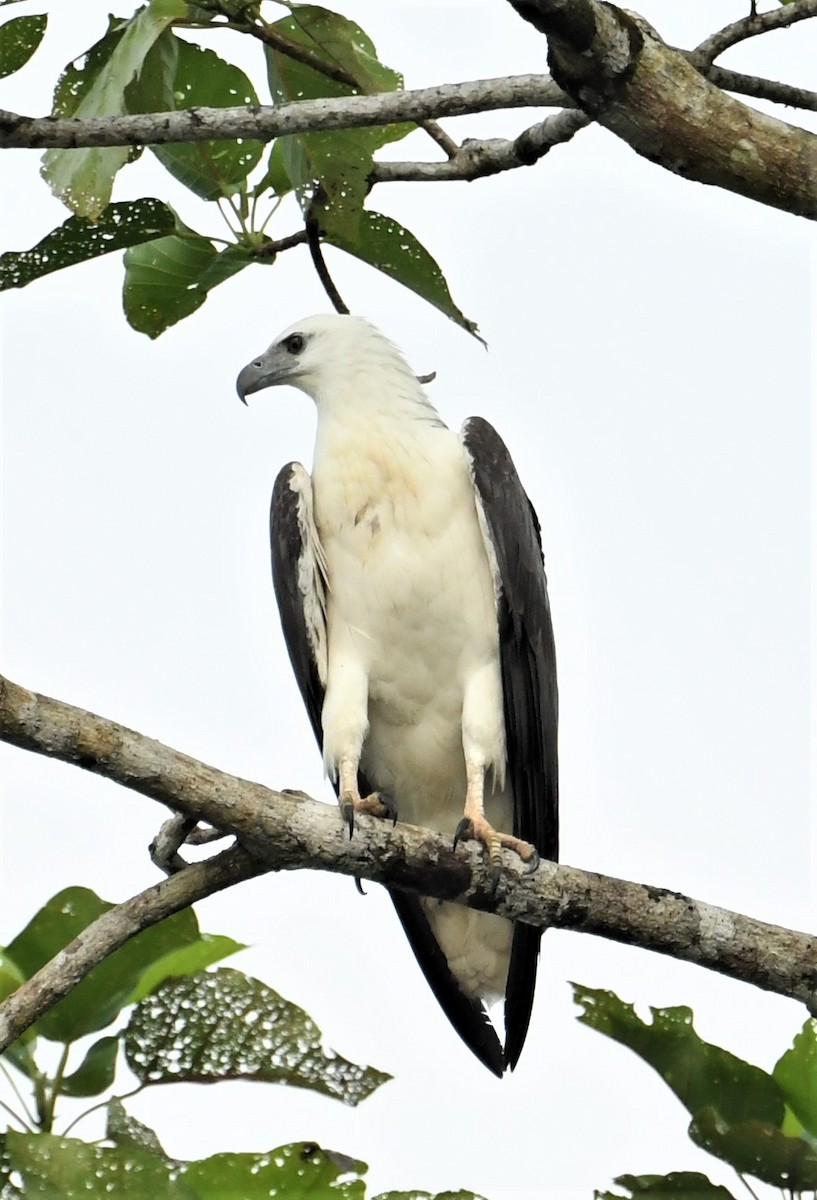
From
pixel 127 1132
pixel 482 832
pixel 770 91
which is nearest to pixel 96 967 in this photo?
pixel 127 1132

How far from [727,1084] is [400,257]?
226cm

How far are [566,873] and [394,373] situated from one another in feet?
7.33

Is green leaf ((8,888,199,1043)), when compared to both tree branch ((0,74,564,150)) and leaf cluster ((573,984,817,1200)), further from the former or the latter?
tree branch ((0,74,564,150))

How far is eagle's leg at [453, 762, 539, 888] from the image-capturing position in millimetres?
4305

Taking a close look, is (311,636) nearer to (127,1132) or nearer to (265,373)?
(265,373)

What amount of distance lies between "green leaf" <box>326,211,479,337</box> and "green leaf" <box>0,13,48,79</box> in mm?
875

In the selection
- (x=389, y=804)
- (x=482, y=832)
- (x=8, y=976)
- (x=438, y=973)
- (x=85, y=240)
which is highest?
(x=85, y=240)

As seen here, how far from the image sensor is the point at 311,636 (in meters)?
5.26

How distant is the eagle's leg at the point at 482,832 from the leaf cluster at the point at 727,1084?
2.39 feet

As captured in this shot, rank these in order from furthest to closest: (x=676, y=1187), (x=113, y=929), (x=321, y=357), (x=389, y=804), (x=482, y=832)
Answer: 1. (x=321, y=357)
2. (x=389, y=804)
3. (x=482, y=832)
4. (x=113, y=929)
5. (x=676, y=1187)

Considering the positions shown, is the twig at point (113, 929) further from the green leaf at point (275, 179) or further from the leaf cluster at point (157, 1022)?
the green leaf at point (275, 179)

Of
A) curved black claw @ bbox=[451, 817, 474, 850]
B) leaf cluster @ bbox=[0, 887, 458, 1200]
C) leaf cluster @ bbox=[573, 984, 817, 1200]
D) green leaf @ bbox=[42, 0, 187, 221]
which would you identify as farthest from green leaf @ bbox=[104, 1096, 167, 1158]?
green leaf @ bbox=[42, 0, 187, 221]

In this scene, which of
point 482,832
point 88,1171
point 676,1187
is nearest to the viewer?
point 88,1171

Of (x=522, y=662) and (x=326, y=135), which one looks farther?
(x=522, y=662)
